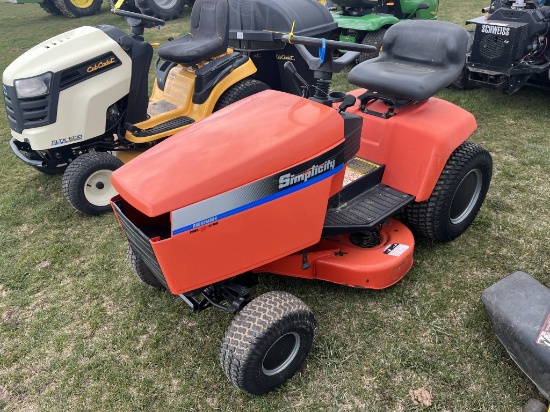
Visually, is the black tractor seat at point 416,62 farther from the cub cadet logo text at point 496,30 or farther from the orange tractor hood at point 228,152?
→ the cub cadet logo text at point 496,30

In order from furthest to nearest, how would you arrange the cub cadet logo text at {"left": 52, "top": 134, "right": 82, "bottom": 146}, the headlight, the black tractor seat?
1. the cub cadet logo text at {"left": 52, "top": 134, "right": 82, "bottom": 146}
2. the headlight
3. the black tractor seat

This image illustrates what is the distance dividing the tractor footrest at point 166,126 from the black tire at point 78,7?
975 centimetres

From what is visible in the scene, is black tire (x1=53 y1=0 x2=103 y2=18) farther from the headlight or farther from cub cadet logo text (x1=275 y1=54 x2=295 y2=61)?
the headlight

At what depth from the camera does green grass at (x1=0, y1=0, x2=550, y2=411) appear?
2250 mm

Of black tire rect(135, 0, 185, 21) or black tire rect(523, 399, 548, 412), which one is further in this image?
black tire rect(135, 0, 185, 21)

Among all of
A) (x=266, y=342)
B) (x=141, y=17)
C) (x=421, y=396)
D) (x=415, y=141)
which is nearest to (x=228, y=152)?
(x=266, y=342)

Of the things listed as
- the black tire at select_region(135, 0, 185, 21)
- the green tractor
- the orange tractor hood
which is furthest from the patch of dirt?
the black tire at select_region(135, 0, 185, 21)

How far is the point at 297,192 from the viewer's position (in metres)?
2.23

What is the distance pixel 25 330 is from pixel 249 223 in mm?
1520

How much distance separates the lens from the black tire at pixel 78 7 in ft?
39.4

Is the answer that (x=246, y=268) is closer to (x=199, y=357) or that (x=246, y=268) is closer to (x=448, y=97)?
(x=199, y=357)

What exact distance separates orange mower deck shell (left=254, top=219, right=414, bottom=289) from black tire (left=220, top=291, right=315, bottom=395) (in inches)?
14.2

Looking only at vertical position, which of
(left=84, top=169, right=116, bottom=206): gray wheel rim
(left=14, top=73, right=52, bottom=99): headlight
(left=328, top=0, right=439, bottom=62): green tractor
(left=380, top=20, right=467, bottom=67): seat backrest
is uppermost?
(left=380, top=20, right=467, bottom=67): seat backrest

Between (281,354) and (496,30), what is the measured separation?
4055mm
